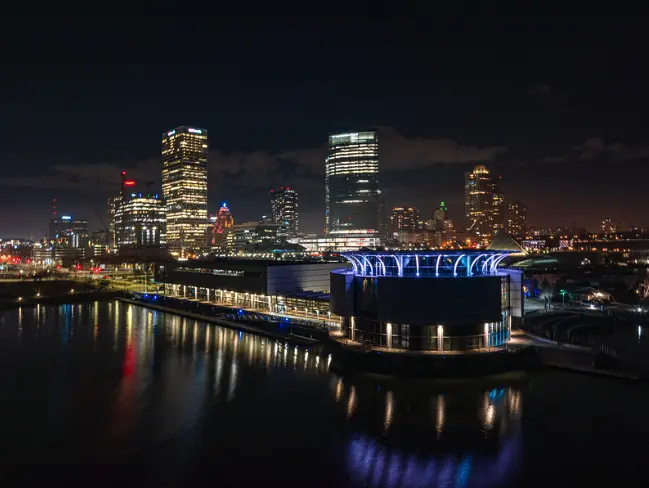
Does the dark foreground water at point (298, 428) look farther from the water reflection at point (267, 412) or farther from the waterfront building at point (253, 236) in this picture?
the waterfront building at point (253, 236)

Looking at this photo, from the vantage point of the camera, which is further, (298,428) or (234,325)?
(234,325)

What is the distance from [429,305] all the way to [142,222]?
178m

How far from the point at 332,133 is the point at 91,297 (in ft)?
387

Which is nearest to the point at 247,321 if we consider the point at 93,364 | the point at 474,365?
the point at 93,364

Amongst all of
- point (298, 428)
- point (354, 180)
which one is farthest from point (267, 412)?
point (354, 180)

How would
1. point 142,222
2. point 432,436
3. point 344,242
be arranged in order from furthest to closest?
point 142,222 < point 344,242 < point 432,436

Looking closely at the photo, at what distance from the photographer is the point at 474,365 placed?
27.7 m

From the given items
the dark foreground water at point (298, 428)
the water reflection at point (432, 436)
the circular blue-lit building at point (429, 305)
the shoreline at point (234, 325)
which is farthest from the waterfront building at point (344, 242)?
the water reflection at point (432, 436)

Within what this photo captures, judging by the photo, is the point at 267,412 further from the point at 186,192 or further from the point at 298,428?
the point at 186,192

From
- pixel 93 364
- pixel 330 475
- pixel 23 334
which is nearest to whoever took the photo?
pixel 330 475

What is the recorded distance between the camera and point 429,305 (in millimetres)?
28734

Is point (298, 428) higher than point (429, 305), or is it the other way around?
point (429, 305)

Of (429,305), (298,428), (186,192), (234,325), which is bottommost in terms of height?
(298,428)

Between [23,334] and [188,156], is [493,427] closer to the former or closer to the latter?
[23,334]
